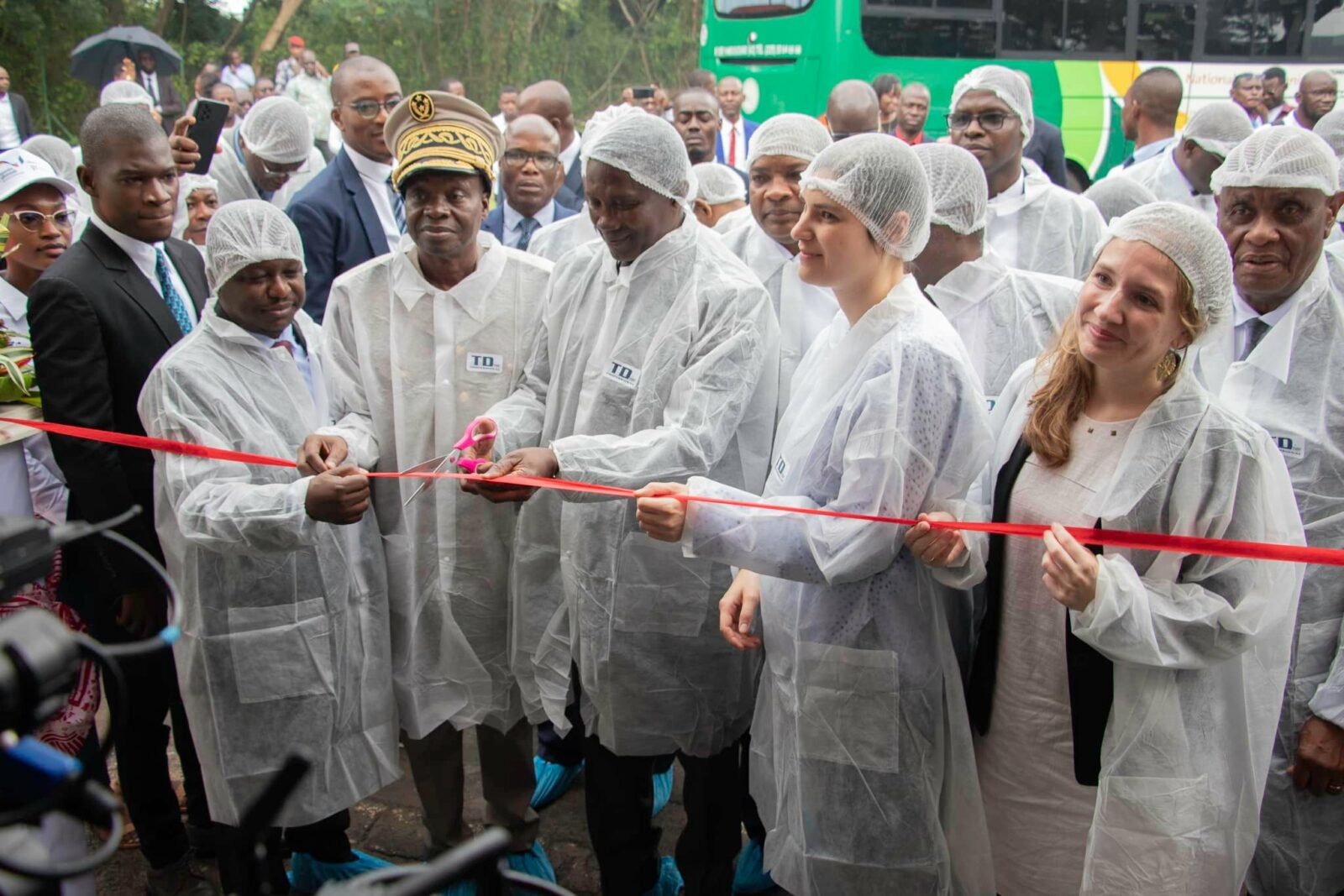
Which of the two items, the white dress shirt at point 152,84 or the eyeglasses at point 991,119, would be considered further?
the white dress shirt at point 152,84

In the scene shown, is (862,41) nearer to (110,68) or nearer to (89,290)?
(110,68)

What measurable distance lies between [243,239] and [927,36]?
10.1 meters

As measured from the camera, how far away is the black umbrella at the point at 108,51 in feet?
39.5

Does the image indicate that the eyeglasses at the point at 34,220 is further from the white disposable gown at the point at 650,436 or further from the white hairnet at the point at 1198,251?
the white hairnet at the point at 1198,251

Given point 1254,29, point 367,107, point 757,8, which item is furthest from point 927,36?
point 367,107

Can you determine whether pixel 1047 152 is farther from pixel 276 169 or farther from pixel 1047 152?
pixel 276 169

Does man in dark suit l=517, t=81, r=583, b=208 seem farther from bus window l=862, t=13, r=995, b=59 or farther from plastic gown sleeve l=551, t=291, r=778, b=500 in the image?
bus window l=862, t=13, r=995, b=59

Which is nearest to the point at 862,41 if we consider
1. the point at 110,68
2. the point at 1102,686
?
the point at 110,68

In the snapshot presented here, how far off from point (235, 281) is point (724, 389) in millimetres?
1452

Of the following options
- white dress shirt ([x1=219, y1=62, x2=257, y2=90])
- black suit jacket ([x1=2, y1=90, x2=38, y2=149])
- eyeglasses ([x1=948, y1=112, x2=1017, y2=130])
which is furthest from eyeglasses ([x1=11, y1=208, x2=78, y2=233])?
white dress shirt ([x1=219, y1=62, x2=257, y2=90])

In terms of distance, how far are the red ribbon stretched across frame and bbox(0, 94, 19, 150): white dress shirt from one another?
359 inches

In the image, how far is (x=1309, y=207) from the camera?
2.91 meters

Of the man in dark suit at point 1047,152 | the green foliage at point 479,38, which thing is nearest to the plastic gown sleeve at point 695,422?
the man in dark suit at point 1047,152

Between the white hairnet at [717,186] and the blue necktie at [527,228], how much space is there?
1059mm
